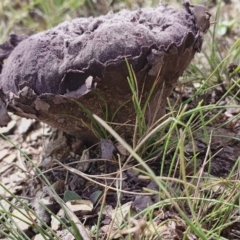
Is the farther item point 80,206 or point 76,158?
point 76,158

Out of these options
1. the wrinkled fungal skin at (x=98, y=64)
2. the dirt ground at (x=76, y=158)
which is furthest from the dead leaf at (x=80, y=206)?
the wrinkled fungal skin at (x=98, y=64)

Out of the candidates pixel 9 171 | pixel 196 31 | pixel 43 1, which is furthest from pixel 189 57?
pixel 43 1

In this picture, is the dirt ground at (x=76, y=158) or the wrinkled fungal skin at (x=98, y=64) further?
the dirt ground at (x=76, y=158)

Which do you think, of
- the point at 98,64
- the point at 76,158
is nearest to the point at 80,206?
the point at 76,158

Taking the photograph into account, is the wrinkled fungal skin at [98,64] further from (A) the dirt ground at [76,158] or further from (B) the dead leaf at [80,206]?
(B) the dead leaf at [80,206]

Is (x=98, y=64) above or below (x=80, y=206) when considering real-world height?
above

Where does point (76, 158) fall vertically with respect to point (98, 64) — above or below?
below

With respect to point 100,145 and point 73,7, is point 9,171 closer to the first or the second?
point 100,145

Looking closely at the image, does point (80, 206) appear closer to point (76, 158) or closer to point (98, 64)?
point (76, 158)
